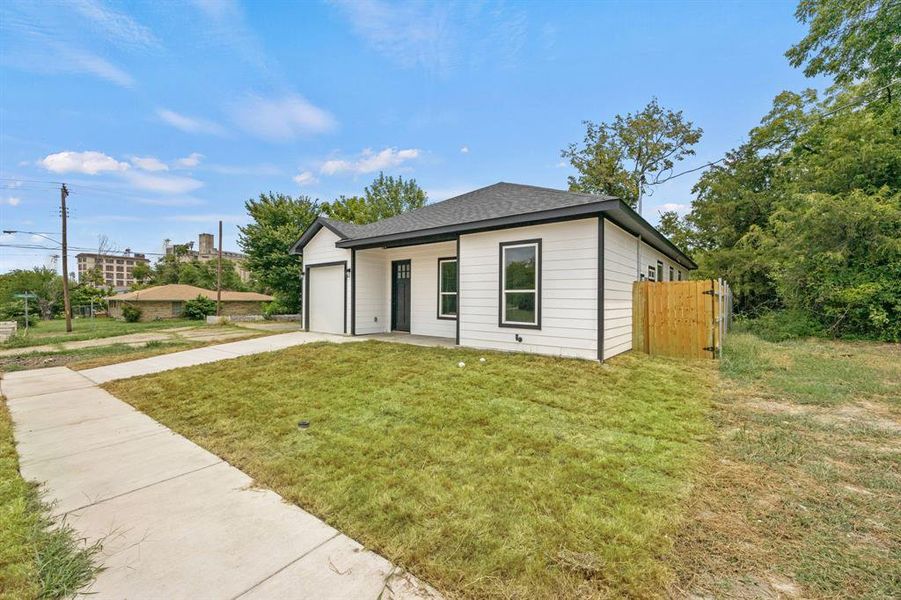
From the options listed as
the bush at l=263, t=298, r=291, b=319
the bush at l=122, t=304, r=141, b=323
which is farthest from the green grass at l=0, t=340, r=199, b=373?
the bush at l=122, t=304, r=141, b=323

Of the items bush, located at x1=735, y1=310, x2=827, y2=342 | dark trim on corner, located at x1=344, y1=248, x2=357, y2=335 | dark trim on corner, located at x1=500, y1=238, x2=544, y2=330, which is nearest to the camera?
dark trim on corner, located at x1=500, y1=238, x2=544, y2=330

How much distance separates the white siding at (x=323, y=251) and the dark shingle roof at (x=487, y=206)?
0.69m

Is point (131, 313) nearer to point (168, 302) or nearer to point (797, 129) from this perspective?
point (168, 302)

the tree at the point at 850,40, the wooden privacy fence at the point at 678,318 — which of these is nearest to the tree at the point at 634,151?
the tree at the point at 850,40

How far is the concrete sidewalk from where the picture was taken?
1.61 m

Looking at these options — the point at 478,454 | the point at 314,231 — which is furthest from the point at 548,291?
the point at 314,231

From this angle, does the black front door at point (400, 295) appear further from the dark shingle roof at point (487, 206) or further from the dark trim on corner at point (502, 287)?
the dark trim on corner at point (502, 287)

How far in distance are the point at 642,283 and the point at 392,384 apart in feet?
19.2

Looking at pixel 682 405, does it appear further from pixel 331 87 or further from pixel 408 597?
pixel 331 87

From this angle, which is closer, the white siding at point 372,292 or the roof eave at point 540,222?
the roof eave at point 540,222

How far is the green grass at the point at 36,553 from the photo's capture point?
5.19ft

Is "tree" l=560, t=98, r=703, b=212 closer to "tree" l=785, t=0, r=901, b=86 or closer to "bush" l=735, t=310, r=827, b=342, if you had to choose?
"tree" l=785, t=0, r=901, b=86

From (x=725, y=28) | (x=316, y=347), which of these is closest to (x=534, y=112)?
(x=725, y=28)

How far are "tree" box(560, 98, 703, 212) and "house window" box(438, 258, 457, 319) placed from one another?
1516 cm
